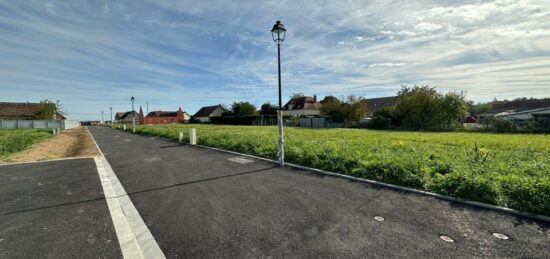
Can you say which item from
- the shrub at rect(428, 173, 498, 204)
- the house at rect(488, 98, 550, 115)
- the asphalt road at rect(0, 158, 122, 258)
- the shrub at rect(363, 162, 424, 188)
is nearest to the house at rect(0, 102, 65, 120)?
the asphalt road at rect(0, 158, 122, 258)

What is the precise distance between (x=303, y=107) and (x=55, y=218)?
59.1 meters

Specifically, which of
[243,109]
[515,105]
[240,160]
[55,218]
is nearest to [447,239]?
[55,218]

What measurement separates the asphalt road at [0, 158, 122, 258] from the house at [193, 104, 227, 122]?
74.5 m

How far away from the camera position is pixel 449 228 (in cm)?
373

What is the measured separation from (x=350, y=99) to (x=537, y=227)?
35.1 m

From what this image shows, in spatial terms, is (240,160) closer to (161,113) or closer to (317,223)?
(317,223)

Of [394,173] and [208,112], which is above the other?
[208,112]

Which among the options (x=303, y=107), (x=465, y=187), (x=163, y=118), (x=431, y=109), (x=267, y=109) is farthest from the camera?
(x=163, y=118)

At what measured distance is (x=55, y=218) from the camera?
4.39 m

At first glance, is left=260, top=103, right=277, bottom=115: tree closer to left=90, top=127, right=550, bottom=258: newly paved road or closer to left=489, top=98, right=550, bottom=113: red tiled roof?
left=90, top=127, right=550, bottom=258: newly paved road

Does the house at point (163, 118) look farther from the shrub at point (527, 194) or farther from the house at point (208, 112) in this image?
the shrub at point (527, 194)

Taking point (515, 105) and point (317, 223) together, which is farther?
point (515, 105)

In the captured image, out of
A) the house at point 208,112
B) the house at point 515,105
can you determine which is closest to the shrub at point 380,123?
the house at point 515,105

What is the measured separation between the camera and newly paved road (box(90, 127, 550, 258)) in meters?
3.20
